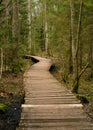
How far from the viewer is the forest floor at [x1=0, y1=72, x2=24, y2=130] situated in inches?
318

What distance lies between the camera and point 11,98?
11.1 m

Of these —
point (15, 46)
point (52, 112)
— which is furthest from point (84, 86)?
point (52, 112)

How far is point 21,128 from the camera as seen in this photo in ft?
21.4

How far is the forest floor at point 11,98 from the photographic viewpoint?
8084 mm

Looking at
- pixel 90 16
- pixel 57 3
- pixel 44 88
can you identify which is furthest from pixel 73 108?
pixel 57 3

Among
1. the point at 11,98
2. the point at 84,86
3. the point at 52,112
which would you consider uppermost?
the point at 52,112

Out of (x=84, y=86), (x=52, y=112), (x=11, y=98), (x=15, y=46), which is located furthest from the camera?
(x=15, y=46)

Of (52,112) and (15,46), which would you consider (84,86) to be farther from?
(52,112)

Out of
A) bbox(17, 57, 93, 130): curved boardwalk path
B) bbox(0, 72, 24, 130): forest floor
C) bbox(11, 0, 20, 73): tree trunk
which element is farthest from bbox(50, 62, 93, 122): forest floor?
bbox(11, 0, 20, 73): tree trunk

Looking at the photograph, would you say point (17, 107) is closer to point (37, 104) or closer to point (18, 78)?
point (37, 104)

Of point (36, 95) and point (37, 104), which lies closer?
point (37, 104)

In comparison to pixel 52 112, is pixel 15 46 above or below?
above

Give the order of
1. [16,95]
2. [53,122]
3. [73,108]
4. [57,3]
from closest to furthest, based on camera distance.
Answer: [53,122]
[73,108]
[16,95]
[57,3]

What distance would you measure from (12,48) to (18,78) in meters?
2.55
